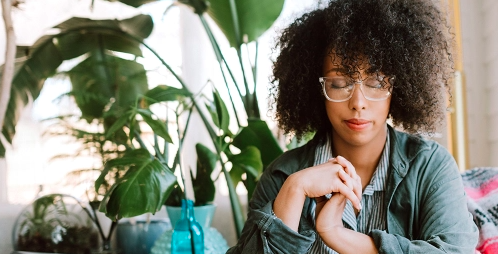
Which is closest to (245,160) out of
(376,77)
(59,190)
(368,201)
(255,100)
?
(255,100)

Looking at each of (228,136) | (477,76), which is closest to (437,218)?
(228,136)

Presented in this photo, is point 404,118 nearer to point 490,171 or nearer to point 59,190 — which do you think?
point 490,171

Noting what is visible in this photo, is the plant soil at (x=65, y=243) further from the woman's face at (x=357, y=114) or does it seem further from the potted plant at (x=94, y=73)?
the woman's face at (x=357, y=114)

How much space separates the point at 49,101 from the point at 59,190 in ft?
1.23

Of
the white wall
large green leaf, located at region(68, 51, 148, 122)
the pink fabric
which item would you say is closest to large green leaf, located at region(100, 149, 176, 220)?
large green leaf, located at region(68, 51, 148, 122)

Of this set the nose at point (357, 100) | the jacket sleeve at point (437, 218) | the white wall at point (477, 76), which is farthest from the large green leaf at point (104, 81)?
the white wall at point (477, 76)

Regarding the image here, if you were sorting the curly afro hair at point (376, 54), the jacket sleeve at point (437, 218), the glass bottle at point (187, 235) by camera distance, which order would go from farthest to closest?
the glass bottle at point (187, 235)
the curly afro hair at point (376, 54)
the jacket sleeve at point (437, 218)

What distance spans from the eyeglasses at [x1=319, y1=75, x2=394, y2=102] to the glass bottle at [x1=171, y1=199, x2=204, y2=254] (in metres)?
0.60

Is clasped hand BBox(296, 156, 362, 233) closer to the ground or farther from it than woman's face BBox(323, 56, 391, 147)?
closer to the ground

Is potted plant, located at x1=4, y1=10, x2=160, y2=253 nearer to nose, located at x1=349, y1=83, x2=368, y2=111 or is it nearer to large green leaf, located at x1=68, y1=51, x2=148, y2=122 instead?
large green leaf, located at x1=68, y1=51, x2=148, y2=122

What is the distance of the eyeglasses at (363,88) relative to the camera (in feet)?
3.71

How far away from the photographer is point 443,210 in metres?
1.10

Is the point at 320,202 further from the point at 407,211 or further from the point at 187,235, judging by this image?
the point at 187,235

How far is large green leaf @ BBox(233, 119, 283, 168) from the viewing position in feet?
5.59
